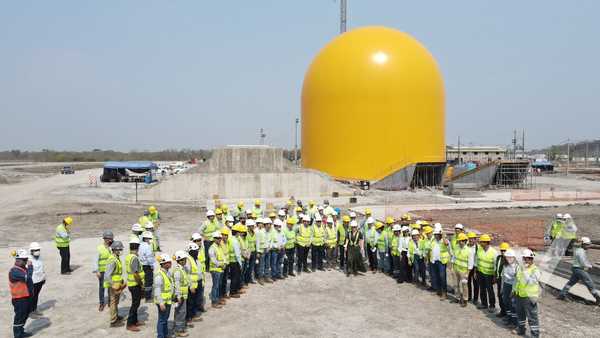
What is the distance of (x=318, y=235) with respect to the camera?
11984 mm

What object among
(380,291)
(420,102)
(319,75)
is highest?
(319,75)

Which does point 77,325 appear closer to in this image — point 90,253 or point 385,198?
point 90,253

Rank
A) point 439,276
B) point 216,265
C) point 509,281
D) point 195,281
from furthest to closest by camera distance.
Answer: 1. point 439,276
2. point 216,265
3. point 509,281
4. point 195,281

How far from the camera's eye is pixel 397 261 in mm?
11828

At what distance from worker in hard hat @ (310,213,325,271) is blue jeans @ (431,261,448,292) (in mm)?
3112

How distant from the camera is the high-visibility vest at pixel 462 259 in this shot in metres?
9.29

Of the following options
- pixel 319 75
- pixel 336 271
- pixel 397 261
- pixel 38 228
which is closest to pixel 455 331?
pixel 397 261

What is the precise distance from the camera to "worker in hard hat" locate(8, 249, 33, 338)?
23.9 ft

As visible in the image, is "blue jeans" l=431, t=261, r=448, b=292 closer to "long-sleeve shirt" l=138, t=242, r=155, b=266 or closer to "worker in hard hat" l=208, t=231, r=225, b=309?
"worker in hard hat" l=208, t=231, r=225, b=309

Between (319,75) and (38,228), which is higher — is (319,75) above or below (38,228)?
above

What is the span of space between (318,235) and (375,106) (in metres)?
25.9

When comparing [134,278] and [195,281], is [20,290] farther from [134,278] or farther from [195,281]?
[195,281]

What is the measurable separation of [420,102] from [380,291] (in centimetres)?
2921

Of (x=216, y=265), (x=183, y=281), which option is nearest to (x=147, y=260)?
(x=216, y=265)
